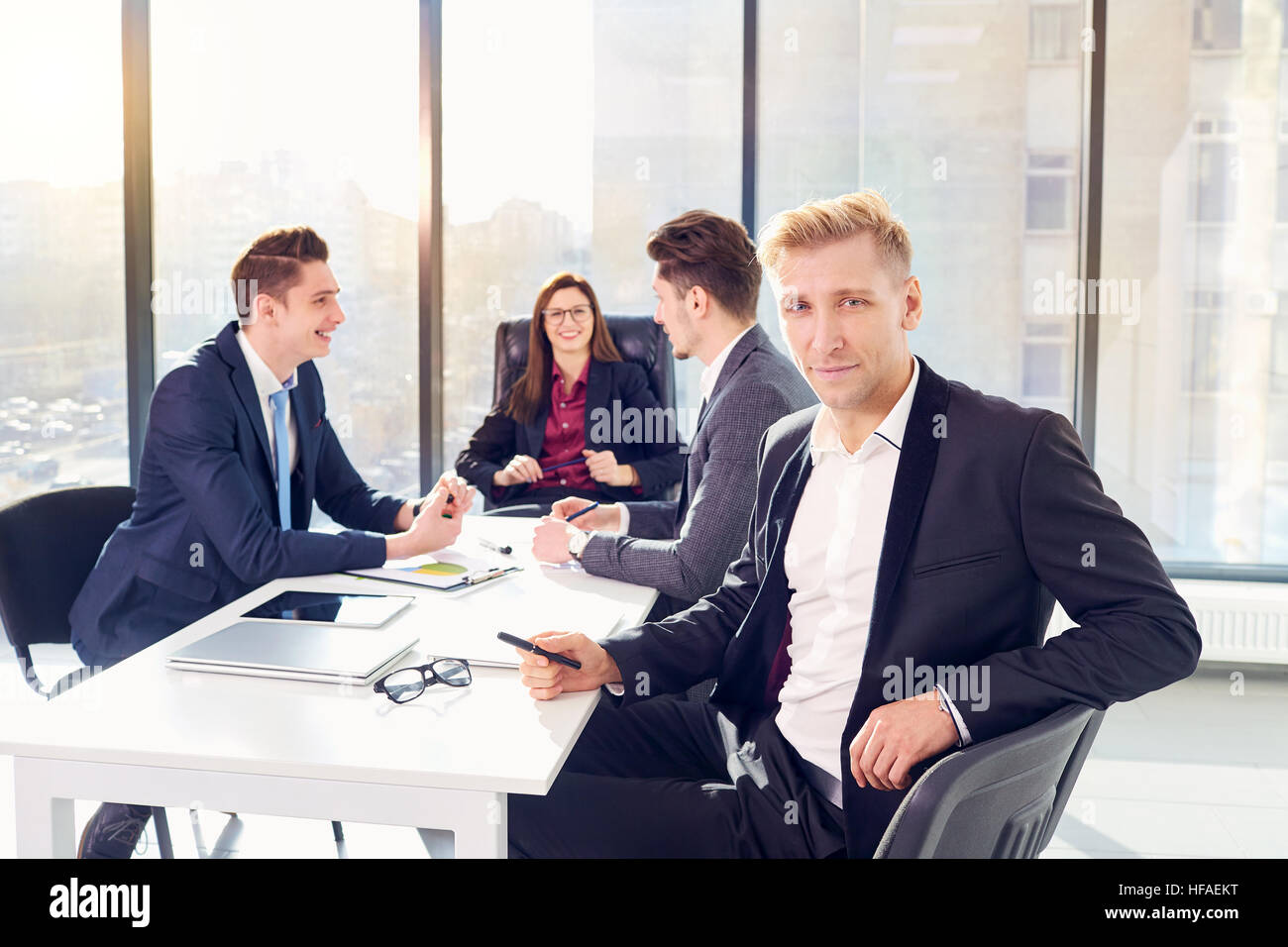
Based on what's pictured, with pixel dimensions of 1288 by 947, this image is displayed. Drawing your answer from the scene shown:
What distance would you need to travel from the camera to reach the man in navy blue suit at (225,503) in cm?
213

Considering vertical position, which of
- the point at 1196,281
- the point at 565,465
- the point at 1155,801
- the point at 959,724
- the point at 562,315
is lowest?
the point at 1155,801

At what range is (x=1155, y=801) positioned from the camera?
293 centimetres

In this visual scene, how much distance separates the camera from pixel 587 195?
4383 millimetres

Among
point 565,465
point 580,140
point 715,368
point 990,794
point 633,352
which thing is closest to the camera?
point 990,794

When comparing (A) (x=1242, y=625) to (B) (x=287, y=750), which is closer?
(B) (x=287, y=750)

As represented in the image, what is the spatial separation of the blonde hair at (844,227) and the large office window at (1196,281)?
2840mm

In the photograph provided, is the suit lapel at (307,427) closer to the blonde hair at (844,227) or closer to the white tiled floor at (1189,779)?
the blonde hair at (844,227)

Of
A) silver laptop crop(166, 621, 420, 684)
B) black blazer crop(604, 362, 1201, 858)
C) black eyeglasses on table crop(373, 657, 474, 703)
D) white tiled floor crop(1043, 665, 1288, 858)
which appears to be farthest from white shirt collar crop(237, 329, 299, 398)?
white tiled floor crop(1043, 665, 1288, 858)

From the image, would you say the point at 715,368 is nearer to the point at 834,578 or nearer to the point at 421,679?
the point at 834,578

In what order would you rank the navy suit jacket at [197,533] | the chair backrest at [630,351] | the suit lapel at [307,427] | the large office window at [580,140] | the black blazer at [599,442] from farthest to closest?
the large office window at [580,140]
the chair backrest at [630,351]
the black blazer at [599,442]
the suit lapel at [307,427]
the navy suit jacket at [197,533]

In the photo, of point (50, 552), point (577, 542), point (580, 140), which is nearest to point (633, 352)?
point (580, 140)

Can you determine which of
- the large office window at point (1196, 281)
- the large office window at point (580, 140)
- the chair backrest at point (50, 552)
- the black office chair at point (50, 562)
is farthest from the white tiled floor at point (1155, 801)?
the large office window at point (580, 140)

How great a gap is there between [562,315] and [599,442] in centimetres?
45

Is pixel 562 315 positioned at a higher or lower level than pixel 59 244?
lower
